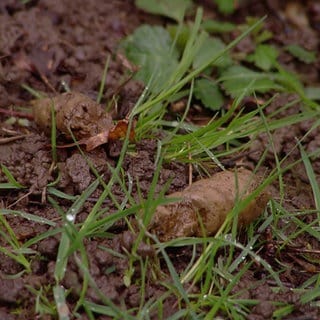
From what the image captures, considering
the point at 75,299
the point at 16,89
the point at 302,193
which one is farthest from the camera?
the point at 16,89

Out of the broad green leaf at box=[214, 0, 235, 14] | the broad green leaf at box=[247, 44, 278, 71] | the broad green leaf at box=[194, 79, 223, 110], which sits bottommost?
the broad green leaf at box=[194, 79, 223, 110]

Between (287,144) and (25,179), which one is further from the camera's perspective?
(287,144)

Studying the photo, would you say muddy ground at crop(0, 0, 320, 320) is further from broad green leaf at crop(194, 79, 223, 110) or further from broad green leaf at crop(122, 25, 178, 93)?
broad green leaf at crop(194, 79, 223, 110)

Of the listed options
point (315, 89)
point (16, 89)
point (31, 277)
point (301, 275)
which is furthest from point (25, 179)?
point (315, 89)

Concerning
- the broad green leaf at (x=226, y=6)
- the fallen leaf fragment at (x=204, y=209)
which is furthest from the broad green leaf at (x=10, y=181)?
the broad green leaf at (x=226, y=6)

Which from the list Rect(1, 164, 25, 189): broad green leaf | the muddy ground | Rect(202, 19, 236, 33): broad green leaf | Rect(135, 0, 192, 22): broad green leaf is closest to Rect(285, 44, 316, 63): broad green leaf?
the muddy ground

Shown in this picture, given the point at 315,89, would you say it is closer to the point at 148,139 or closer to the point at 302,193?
the point at 302,193
